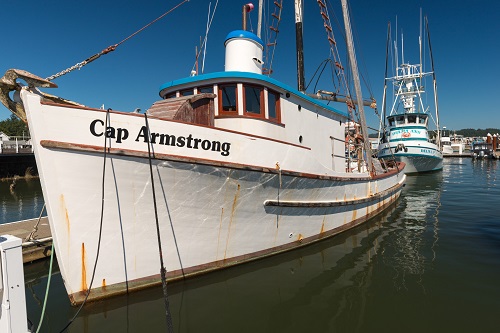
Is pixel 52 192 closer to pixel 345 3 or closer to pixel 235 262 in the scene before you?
pixel 235 262

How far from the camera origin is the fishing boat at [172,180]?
172 inches

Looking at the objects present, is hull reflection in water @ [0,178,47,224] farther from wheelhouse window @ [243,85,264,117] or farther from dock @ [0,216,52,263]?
wheelhouse window @ [243,85,264,117]

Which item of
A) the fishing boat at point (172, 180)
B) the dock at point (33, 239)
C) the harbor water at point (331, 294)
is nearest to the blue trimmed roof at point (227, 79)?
the fishing boat at point (172, 180)

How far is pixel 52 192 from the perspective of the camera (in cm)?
432

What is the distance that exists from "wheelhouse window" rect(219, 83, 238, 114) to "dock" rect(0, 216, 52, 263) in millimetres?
5230

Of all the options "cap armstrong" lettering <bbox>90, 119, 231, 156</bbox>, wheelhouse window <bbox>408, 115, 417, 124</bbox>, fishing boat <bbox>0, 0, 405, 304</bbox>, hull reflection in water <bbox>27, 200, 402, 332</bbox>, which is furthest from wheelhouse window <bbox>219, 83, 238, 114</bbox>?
wheelhouse window <bbox>408, 115, 417, 124</bbox>

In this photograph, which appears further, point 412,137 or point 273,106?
point 412,137

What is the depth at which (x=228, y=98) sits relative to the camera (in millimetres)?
6578

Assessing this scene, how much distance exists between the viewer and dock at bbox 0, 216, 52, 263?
6850 mm

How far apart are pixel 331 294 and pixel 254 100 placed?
14.1 ft

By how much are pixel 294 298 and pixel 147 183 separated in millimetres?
3192

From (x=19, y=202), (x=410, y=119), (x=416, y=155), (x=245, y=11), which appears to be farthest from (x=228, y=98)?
(x=410, y=119)

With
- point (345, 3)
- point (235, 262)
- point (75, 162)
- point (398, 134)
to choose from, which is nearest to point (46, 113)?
point (75, 162)

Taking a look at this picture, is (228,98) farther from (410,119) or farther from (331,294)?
(410,119)
